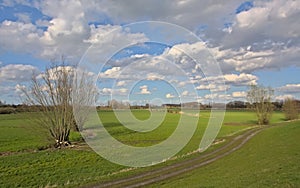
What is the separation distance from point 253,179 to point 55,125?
109 ft

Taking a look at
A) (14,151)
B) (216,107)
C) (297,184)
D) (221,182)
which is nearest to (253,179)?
(221,182)

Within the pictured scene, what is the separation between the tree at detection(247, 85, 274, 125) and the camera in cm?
8106

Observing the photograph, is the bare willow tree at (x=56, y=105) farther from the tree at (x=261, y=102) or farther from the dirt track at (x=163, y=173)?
the tree at (x=261, y=102)

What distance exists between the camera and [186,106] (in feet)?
94.6

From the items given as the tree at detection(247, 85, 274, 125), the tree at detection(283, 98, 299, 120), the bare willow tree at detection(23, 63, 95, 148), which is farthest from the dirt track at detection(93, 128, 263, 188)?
the tree at detection(283, 98, 299, 120)

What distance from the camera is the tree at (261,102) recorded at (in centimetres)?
8106

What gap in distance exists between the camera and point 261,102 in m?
83.4

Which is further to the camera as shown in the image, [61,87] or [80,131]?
[80,131]

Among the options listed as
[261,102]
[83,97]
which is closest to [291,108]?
[261,102]

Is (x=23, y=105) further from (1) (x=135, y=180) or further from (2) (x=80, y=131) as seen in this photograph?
(1) (x=135, y=180)

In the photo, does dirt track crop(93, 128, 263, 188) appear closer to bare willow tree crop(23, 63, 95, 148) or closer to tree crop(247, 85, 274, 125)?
bare willow tree crop(23, 63, 95, 148)

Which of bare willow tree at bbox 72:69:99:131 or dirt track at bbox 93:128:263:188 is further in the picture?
bare willow tree at bbox 72:69:99:131

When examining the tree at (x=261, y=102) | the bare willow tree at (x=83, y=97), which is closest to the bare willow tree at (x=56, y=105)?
the bare willow tree at (x=83, y=97)

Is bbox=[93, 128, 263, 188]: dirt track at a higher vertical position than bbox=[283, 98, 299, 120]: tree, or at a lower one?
lower
